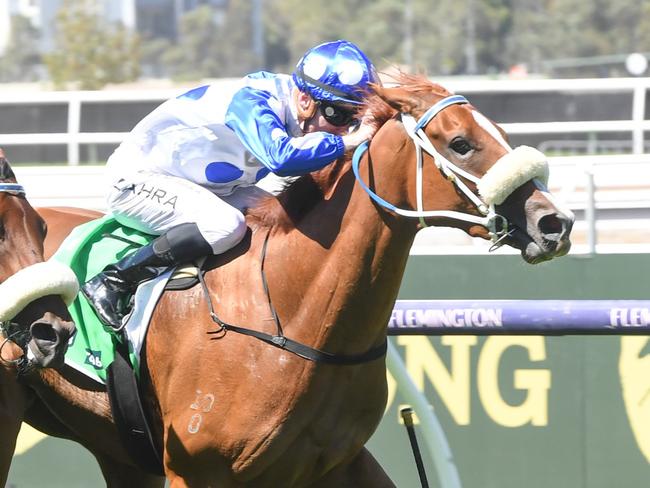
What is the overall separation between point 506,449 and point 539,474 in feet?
0.61

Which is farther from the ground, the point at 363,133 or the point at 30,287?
the point at 363,133

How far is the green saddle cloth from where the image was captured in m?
4.01

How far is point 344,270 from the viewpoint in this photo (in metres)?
3.64

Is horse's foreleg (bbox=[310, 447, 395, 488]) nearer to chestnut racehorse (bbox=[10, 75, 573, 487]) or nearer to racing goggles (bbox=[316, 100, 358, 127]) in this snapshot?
chestnut racehorse (bbox=[10, 75, 573, 487])

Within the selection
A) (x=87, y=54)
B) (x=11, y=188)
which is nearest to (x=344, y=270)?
(x=11, y=188)

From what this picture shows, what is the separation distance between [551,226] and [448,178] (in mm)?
342

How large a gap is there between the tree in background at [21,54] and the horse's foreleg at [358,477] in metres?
59.0

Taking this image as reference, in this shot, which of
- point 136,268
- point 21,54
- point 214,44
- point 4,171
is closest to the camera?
point 4,171

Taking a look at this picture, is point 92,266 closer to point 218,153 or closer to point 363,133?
point 218,153

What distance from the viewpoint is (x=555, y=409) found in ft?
17.9

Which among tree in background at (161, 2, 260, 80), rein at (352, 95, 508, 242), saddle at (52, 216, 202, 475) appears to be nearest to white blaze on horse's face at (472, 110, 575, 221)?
rein at (352, 95, 508, 242)

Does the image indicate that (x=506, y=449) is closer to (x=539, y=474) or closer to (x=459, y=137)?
(x=539, y=474)

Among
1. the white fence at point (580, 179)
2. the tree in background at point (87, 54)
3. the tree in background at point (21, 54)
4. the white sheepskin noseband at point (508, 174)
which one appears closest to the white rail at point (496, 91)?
the white fence at point (580, 179)

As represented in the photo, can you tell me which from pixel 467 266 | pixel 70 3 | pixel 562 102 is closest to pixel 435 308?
pixel 467 266
